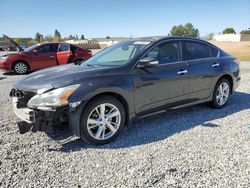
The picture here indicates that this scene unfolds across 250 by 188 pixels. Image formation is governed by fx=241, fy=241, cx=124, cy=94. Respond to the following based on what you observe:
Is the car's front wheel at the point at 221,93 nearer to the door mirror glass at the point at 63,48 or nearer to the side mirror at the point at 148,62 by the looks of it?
the side mirror at the point at 148,62

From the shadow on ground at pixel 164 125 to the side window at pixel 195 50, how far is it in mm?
1167

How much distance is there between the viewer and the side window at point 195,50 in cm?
467

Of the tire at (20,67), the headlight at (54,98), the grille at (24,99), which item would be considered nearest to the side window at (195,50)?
the headlight at (54,98)

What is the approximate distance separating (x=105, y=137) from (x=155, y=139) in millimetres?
786

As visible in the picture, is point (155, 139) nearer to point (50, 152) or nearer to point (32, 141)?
point (50, 152)

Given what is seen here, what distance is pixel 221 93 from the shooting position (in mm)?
5320

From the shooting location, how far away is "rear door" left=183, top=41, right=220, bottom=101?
183 inches

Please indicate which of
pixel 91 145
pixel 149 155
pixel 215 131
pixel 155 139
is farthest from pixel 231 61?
pixel 91 145

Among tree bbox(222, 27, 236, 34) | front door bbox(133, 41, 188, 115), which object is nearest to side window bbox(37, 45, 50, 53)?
front door bbox(133, 41, 188, 115)

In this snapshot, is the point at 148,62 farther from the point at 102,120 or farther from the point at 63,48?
the point at 63,48

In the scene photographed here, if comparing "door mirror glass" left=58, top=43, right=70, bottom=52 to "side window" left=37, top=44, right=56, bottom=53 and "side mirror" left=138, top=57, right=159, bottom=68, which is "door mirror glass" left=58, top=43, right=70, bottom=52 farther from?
"side mirror" left=138, top=57, right=159, bottom=68

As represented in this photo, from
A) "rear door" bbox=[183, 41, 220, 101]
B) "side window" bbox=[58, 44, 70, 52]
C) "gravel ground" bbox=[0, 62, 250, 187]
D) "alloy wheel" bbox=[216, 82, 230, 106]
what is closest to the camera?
"gravel ground" bbox=[0, 62, 250, 187]

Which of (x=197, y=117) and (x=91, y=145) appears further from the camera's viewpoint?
(x=197, y=117)

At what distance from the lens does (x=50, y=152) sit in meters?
3.35
